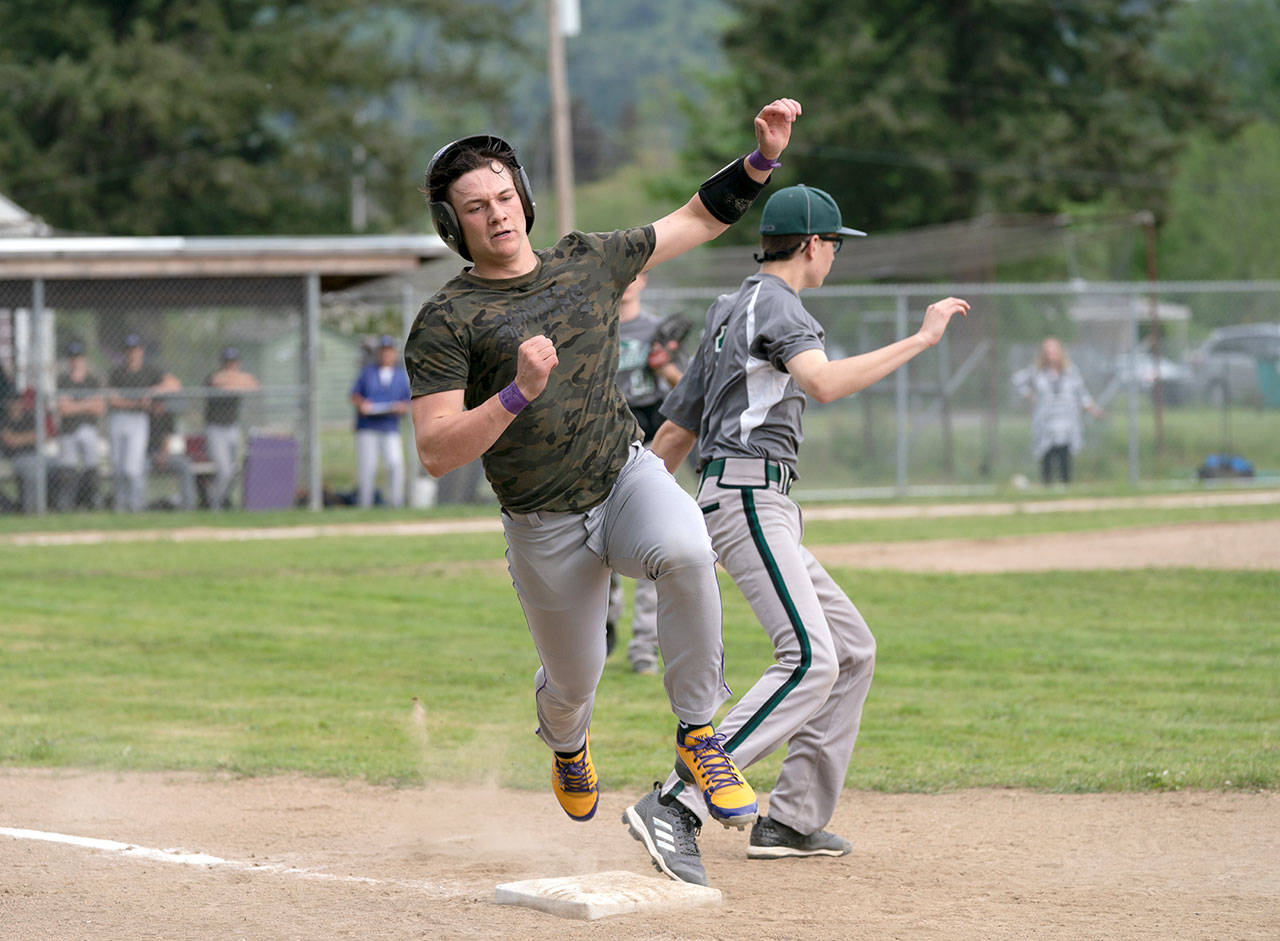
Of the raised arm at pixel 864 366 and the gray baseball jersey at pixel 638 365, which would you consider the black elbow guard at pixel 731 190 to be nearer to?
the raised arm at pixel 864 366

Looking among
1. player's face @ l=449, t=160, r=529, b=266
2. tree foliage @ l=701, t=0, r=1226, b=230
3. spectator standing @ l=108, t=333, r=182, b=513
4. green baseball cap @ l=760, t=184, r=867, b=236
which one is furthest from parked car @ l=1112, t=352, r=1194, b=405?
player's face @ l=449, t=160, r=529, b=266

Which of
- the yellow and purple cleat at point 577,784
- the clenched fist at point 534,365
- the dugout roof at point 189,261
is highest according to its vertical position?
the dugout roof at point 189,261

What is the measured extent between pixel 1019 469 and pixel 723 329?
17.2m

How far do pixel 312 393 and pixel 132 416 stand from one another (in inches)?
81.6

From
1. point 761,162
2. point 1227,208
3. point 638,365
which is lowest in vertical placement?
point 638,365

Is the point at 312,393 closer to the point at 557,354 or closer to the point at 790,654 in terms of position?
the point at 790,654

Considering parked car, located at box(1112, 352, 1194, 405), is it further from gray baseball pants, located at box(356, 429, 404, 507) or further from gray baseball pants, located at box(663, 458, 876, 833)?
gray baseball pants, located at box(663, 458, 876, 833)

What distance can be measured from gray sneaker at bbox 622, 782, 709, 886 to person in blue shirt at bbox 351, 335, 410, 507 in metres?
14.0

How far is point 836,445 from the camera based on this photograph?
21.9 m

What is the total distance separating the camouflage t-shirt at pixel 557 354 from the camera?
178 inches

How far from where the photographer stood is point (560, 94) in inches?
1007

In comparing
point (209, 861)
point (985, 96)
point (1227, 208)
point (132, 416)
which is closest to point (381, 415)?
point (132, 416)

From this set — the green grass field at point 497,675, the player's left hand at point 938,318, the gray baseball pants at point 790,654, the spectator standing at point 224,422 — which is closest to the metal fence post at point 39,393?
the spectator standing at point 224,422

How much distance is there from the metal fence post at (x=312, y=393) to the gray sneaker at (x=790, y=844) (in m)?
14.4
